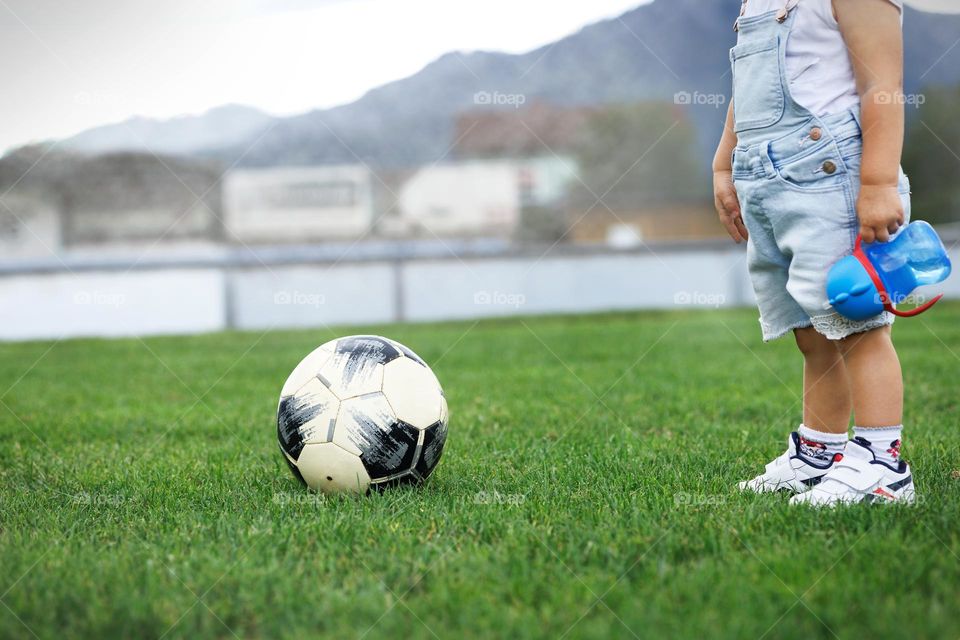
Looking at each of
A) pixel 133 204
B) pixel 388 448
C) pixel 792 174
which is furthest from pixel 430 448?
pixel 133 204

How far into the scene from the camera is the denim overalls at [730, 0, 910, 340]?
82.6 inches

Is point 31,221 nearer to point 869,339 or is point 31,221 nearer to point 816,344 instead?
point 816,344

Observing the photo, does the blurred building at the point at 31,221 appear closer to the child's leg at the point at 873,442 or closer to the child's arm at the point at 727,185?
the child's arm at the point at 727,185

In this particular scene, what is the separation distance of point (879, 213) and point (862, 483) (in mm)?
716

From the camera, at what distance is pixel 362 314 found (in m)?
12.8

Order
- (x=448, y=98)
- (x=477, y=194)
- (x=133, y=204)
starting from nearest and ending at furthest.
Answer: (x=133, y=204)
(x=477, y=194)
(x=448, y=98)

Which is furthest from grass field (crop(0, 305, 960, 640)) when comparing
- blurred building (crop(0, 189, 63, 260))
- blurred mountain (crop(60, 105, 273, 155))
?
blurred mountain (crop(60, 105, 273, 155))

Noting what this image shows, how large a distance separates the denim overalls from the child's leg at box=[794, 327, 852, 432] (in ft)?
0.43

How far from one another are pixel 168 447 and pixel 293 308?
9636 mm

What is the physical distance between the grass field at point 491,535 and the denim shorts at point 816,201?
1.76 feet

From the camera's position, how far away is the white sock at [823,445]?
2.38 meters

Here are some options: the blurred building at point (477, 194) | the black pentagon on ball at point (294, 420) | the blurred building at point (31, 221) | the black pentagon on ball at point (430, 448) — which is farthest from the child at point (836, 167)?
the blurred building at point (31, 221)

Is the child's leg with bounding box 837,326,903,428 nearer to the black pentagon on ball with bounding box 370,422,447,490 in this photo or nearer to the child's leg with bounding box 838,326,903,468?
the child's leg with bounding box 838,326,903,468

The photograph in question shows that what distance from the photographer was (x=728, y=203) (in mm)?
2533
